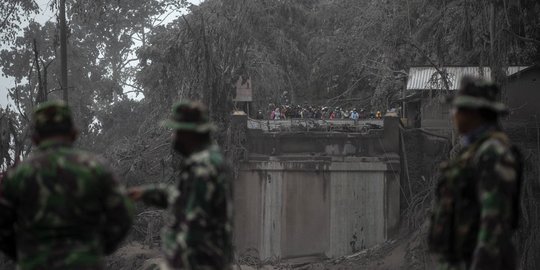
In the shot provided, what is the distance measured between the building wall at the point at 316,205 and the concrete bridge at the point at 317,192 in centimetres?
3

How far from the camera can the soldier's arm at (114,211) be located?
14.9 ft

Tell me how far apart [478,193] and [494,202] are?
0.42ft

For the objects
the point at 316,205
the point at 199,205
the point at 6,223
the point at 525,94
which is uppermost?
the point at 525,94

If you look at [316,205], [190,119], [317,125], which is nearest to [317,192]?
[316,205]

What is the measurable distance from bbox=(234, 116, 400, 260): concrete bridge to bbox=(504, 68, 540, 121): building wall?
4.07 metres

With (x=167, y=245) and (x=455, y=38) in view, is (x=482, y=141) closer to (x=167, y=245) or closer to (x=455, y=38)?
(x=167, y=245)

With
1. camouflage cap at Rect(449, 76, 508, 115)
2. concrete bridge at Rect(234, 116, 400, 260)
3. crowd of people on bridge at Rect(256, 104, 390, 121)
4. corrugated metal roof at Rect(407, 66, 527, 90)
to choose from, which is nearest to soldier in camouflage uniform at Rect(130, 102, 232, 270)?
camouflage cap at Rect(449, 76, 508, 115)

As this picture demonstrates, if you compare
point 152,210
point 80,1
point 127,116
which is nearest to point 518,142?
point 152,210

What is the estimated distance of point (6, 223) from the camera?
453 cm

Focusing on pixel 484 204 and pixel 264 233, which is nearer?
pixel 484 204

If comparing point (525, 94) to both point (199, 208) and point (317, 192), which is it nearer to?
point (317, 192)

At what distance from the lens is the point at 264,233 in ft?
83.9

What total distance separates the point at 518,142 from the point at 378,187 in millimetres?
6638

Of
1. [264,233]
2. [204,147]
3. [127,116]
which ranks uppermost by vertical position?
[127,116]
